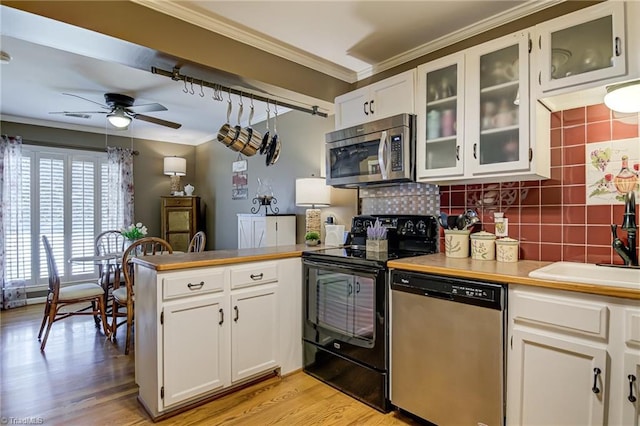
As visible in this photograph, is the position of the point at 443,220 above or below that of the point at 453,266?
above

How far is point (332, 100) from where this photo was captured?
291cm

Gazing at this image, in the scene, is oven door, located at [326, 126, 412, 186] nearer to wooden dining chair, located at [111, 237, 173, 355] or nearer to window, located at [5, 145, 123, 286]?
wooden dining chair, located at [111, 237, 173, 355]

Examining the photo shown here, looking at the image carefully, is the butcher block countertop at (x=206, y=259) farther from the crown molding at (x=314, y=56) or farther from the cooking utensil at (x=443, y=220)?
the crown molding at (x=314, y=56)

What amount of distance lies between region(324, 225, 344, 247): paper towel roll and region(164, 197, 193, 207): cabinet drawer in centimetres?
333

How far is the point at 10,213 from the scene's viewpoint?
4434 millimetres

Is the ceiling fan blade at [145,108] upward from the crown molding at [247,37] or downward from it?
downward

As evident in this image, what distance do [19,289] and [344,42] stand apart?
16.9ft

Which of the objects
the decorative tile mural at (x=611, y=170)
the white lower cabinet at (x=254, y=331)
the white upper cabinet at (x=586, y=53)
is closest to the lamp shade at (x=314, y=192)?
the white lower cabinet at (x=254, y=331)

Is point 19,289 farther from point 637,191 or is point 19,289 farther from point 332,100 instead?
point 637,191

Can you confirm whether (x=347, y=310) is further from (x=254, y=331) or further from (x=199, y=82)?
(x=199, y=82)

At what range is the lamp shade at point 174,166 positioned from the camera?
18.0ft

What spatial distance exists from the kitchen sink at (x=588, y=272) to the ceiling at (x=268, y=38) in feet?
4.88

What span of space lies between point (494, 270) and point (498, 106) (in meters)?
0.94

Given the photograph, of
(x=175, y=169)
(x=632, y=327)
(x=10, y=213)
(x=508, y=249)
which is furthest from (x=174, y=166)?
(x=632, y=327)
